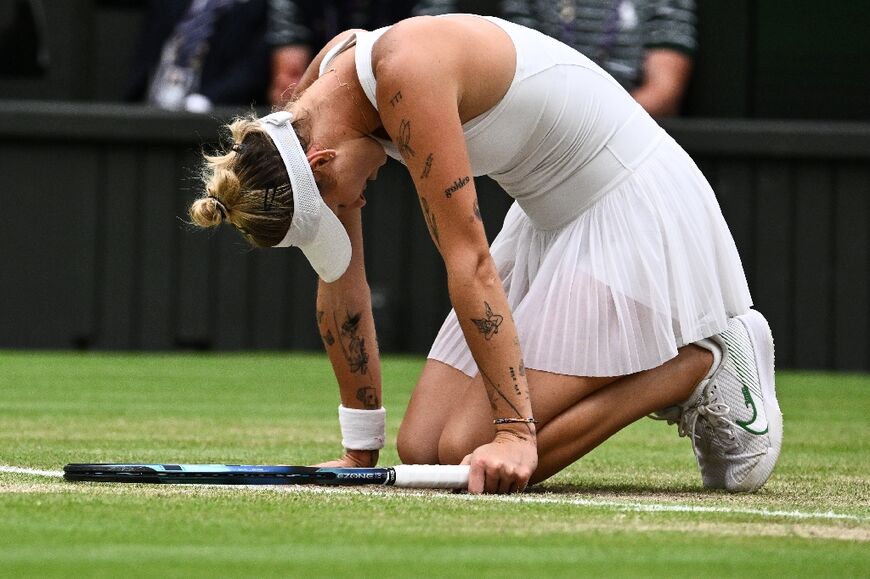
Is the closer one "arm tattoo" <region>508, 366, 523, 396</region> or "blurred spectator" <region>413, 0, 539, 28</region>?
"arm tattoo" <region>508, 366, 523, 396</region>

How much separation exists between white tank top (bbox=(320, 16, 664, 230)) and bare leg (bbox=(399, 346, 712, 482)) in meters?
0.40

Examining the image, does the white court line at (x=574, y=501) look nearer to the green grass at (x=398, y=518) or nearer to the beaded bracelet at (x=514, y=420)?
the green grass at (x=398, y=518)

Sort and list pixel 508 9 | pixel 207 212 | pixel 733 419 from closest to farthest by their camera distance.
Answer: pixel 207 212 < pixel 733 419 < pixel 508 9

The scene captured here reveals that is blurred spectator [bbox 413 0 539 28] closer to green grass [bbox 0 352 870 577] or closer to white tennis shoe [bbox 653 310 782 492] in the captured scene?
green grass [bbox 0 352 870 577]

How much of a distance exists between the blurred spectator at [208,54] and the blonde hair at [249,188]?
574 centimetres

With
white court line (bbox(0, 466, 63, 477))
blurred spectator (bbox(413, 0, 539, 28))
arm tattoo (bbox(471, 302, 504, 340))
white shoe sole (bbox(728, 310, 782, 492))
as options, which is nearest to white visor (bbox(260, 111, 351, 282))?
arm tattoo (bbox(471, 302, 504, 340))

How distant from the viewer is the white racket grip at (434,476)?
11.6 feet

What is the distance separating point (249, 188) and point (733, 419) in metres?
1.26

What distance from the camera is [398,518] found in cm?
299

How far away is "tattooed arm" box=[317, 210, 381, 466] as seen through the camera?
4.13m

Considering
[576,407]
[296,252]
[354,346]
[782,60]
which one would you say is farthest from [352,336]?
[782,60]

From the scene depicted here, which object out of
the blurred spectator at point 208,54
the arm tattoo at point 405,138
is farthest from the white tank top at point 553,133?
the blurred spectator at point 208,54

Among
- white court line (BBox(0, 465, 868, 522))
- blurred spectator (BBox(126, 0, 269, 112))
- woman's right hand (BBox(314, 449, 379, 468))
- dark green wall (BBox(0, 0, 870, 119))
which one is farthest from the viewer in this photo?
dark green wall (BBox(0, 0, 870, 119))

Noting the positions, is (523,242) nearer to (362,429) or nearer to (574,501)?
(362,429)
